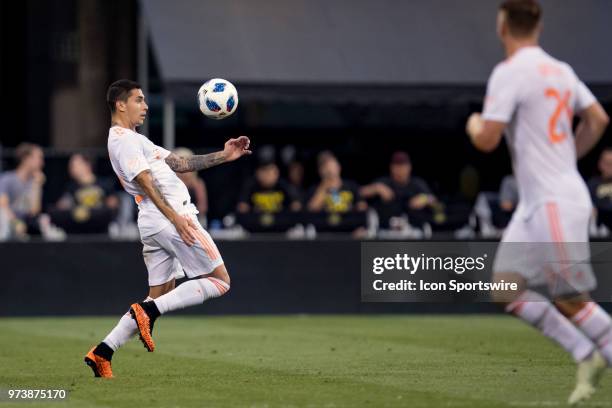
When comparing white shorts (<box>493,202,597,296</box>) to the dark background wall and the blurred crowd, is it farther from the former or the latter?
the blurred crowd

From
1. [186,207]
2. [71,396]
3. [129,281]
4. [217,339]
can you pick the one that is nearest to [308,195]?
[129,281]

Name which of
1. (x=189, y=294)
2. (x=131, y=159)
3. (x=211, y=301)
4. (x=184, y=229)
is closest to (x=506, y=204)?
(x=211, y=301)

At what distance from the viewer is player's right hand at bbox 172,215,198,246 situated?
382 inches

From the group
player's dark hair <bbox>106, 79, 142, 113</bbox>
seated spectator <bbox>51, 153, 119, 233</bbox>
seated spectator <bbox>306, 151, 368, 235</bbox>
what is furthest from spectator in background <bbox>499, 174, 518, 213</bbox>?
player's dark hair <bbox>106, 79, 142, 113</bbox>

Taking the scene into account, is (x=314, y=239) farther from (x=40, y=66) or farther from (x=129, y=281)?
(x=40, y=66)

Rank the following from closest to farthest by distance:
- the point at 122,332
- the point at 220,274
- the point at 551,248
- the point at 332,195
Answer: the point at 551,248 → the point at 122,332 → the point at 220,274 → the point at 332,195

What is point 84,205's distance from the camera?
18.4m

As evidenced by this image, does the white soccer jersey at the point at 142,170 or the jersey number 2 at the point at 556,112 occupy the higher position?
the jersey number 2 at the point at 556,112

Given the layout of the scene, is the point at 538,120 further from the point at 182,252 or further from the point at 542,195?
the point at 182,252

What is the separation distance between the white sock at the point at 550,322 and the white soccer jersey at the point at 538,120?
1.65 ft

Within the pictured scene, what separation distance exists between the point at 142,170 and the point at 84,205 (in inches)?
351

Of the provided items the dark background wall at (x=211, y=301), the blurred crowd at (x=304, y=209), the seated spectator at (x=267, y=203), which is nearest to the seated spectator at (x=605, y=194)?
the blurred crowd at (x=304, y=209)

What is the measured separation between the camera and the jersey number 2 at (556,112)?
7727mm

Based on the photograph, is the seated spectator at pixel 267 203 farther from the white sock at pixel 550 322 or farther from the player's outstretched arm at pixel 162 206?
the white sock at pixel 550 322
